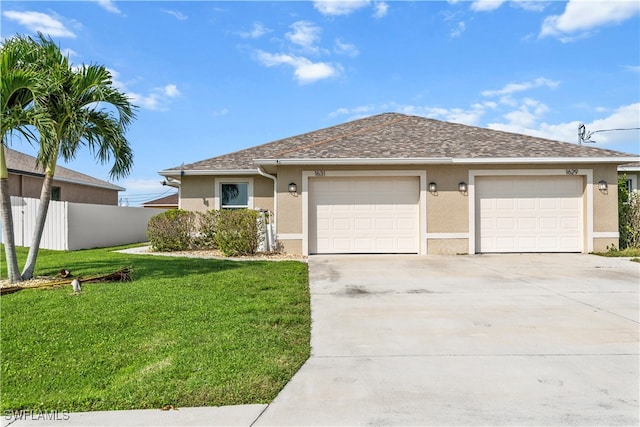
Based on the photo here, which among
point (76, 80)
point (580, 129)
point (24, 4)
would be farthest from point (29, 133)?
point (580, 129)

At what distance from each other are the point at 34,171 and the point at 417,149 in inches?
703

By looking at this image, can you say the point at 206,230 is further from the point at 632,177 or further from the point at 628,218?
the point at 632,177

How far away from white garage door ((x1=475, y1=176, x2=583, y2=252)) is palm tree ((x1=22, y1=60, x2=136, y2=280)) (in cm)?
982

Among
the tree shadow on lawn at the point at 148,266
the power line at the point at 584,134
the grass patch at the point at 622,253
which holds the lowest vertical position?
the tree shadow on lawn at the point at 148,266

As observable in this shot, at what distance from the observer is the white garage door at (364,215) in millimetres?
11055

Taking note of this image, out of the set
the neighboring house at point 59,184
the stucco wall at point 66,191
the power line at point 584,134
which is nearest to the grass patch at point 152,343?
the neighboring house at point 59,184

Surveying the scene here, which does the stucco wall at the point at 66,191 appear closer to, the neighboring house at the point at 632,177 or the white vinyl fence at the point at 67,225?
the white vinyl fence at the point at 67,225

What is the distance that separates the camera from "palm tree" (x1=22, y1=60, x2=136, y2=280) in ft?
22.6

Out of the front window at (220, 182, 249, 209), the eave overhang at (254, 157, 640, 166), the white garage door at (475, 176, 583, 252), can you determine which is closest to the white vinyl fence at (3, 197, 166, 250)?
the front window at (220, 182, 249, 209)

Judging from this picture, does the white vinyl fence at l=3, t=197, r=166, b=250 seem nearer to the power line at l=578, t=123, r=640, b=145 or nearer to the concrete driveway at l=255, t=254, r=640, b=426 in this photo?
the concrete driveway at l=255, t=254, r=640, b=426

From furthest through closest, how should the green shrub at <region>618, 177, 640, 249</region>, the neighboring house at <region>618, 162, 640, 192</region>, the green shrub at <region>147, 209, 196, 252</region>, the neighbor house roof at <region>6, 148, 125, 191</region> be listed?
the neighbor house roof at <region>6, 148, 125, 191</region> < the neighboring house at <region>618, 162, 640, 192</region> < the green shrub at <region>147, 209, 196, 252</region> < the green shrub at <region>618, 177, 640, 249</region>

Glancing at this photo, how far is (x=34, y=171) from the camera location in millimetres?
17391

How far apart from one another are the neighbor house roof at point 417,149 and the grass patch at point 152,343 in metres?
5.31

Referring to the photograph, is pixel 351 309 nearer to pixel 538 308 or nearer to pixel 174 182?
pixel 538 308
